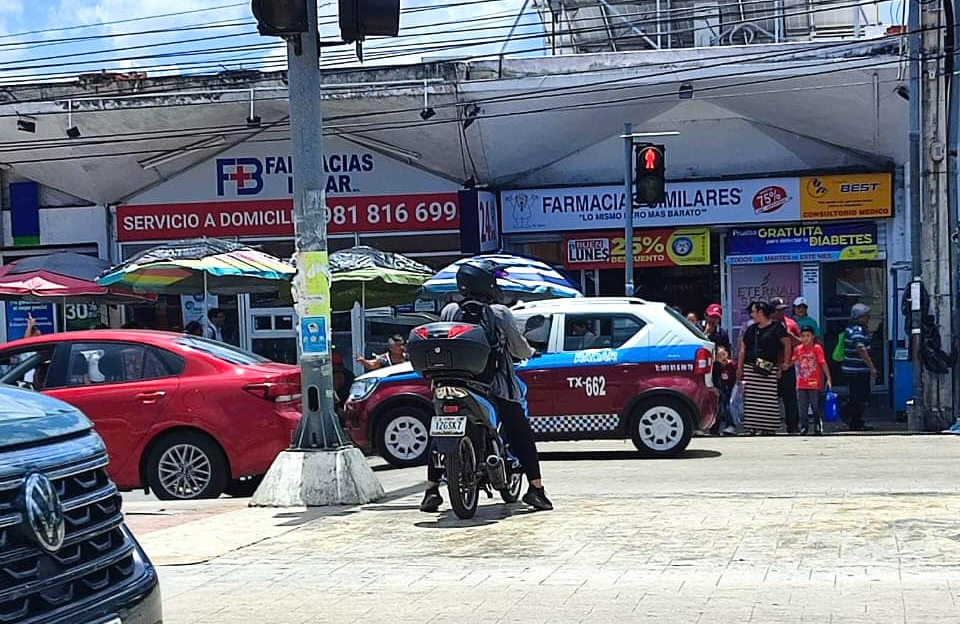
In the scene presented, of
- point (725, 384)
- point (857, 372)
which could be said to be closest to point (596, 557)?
point (725, 384)

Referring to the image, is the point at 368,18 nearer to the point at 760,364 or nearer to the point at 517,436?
the point at 517,436

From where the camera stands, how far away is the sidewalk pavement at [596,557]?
21.2ft

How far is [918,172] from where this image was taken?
17672 millimetres

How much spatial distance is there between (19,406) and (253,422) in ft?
23.5

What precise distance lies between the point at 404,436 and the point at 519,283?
165 inches

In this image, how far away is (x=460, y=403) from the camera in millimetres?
8844

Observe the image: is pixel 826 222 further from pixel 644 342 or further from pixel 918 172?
pixel 644 342

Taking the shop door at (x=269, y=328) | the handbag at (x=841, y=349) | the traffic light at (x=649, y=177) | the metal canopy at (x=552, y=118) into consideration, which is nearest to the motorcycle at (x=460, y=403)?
the traffic light at (x=649, y=177)

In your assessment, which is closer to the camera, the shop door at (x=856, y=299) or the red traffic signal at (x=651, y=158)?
the red traffic signal at (x=651, y=158)

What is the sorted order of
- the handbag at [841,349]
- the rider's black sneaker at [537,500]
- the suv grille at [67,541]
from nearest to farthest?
1. the suv grille at [67,541]
2. the rider's black sneaker at [537,500]
3. the handbag at [841,349]

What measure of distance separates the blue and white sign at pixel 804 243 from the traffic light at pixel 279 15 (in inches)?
540

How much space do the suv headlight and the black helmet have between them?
526 centimetres

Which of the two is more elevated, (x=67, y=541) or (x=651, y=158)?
(x=651, y=158)

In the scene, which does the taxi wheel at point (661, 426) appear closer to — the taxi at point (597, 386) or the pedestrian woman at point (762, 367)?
the taxi at point (597, 386)
